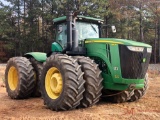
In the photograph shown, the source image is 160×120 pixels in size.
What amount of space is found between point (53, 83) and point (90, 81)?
996 mm

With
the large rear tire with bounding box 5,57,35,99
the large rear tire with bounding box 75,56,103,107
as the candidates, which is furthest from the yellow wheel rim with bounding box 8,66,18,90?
the large rear tire with bounding box 75,56,103,107

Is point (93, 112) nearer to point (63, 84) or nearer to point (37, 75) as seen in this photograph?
point (63, 84)

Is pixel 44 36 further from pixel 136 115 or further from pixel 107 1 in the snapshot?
pixel 136 115

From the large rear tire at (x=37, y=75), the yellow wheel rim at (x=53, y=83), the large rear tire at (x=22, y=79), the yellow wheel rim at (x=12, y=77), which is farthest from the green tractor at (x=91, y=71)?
the yellow wheel rim at (x=12, y=77)

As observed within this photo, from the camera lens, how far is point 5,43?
1483 inches

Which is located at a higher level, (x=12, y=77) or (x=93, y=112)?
(x=12, y=77)

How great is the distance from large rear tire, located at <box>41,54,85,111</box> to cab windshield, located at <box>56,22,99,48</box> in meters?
1.31

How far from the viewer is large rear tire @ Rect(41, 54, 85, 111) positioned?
5266 millimetres

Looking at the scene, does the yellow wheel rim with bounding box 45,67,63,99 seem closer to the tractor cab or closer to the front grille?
the tractor cab

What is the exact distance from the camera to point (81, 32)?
692cm

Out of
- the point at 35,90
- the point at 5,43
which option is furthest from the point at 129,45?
the point at 5,43

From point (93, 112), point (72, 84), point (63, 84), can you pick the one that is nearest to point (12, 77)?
point (63, 84)

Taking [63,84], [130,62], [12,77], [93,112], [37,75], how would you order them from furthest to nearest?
[12,77] → [37,75] → [130,62] → [63,84] → [93,112]

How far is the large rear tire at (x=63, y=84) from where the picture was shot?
527 cm
